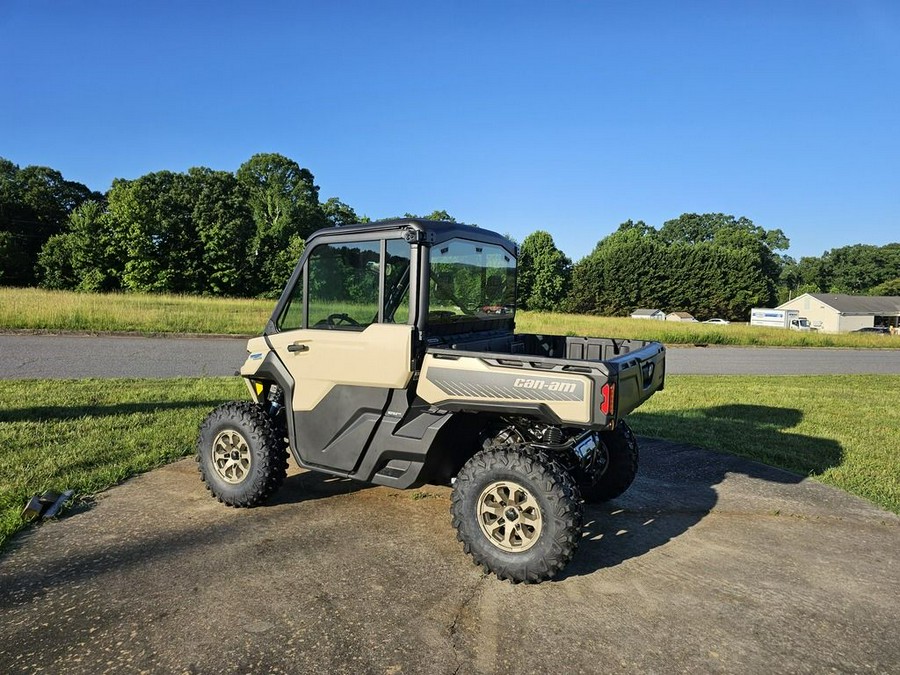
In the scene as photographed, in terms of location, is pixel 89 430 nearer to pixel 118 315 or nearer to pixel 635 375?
pixel 635 375

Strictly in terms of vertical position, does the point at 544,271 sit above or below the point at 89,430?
above

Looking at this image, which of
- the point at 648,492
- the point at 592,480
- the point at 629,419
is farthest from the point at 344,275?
the point at 629,419

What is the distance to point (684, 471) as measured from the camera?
5.70 m

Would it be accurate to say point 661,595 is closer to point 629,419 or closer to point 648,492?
point 648,492

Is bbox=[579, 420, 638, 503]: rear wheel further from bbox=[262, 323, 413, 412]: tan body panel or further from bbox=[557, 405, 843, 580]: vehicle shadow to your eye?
bbox=[262, 323, 413, 412]: tan body panel

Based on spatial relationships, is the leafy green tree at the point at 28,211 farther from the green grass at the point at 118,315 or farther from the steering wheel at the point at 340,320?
the steering wheel at the point at 340,320

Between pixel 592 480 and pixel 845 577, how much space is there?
5.33ft

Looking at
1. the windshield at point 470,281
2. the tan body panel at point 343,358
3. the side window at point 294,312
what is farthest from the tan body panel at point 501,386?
the side window at point 294,312

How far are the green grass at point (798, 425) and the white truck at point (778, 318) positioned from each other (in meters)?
57.6

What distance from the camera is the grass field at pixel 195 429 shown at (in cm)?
509

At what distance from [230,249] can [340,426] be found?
50.0m

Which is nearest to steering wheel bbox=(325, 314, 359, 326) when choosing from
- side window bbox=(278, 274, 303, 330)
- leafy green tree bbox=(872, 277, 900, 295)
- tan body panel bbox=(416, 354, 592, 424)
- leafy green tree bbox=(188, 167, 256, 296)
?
side window bbox=(278, 274, 303, 330)

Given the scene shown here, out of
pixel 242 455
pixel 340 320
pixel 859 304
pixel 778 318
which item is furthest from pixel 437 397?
pixel 859 304

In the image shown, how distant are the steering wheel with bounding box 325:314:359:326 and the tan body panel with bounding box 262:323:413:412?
78 mm
